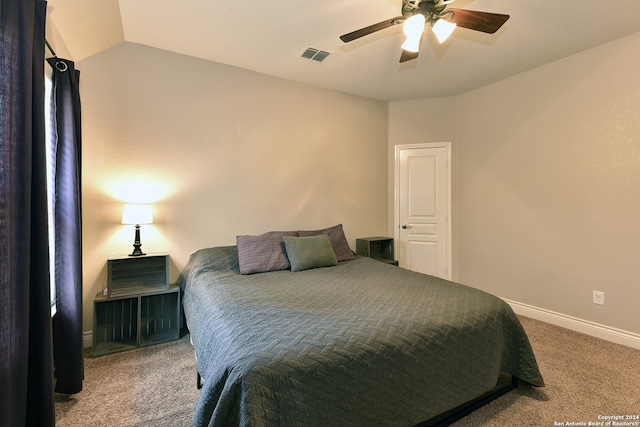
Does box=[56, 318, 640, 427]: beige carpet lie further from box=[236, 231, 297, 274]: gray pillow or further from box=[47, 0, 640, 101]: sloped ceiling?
box=[47, 0, 640, 101]: sloped ceiling

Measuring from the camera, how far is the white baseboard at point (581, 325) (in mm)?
2547

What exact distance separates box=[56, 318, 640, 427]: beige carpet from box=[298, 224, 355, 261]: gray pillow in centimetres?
162

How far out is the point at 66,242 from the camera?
186 centimetres

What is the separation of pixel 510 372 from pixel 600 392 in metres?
0.62

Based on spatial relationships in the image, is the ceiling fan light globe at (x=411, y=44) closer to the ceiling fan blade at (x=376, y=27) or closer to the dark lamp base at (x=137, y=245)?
Answer: the ceiling fan blade at (x=376, y=27)

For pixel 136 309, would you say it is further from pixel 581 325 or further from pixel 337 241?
pixel 581 325

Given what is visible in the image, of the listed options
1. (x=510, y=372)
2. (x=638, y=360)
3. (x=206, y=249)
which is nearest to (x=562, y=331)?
(x=638, y=360)

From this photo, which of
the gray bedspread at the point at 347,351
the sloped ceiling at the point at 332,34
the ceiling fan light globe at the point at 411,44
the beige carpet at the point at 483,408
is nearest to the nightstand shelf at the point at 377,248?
the gray bedspread at the point at 347,351

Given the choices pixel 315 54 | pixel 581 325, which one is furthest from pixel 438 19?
pixel 581 325

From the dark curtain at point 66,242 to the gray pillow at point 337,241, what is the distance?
76.0 inches

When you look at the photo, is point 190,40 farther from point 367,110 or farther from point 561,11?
point 561,11

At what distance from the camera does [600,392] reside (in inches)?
74.1

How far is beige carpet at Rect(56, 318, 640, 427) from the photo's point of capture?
166cm

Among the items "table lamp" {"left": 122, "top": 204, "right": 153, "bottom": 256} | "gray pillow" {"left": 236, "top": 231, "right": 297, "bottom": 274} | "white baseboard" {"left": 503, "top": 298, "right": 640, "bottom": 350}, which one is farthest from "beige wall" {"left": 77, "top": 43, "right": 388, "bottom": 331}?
"white baseboard" {"left": 503, "top": 298, "right": 640, "bottom": 350}
